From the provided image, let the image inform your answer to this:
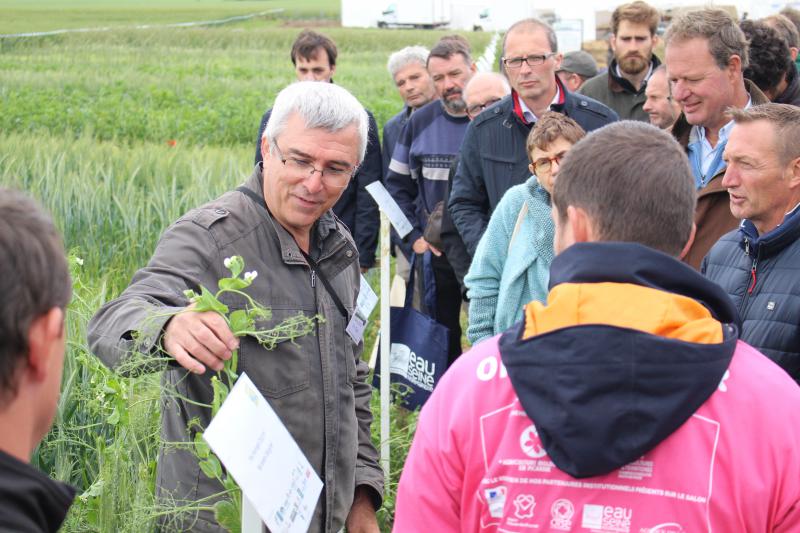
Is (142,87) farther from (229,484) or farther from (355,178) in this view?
(229,484)

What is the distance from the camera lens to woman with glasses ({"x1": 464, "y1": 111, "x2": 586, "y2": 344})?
3.42m

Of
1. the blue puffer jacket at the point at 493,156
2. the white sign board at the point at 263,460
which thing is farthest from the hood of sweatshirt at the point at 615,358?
the blue puffer jacket at the point at 493,156

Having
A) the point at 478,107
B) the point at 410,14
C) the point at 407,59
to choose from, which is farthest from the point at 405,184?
the point at 410,14

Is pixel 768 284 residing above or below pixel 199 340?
below

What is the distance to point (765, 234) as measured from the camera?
108 inches

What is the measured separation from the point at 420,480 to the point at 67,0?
7783 millimetres

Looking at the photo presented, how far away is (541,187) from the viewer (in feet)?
11.6

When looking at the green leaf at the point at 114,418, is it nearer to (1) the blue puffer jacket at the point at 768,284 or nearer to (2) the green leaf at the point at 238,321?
(2) the green leaf at the point at 238,321

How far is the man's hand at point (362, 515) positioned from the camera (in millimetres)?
2584

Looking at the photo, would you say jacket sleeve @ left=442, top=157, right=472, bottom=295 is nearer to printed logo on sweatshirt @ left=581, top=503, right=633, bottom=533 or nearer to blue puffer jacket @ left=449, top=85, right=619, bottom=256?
blue puffer jacket @ left=449, top=85, right=619, bottom=256

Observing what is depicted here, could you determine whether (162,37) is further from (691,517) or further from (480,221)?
(691,517)

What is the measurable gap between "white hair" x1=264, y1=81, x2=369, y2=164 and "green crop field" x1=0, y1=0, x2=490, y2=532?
27.6 inches

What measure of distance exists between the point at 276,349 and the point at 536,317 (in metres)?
0.94

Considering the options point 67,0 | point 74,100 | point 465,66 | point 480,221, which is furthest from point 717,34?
point 74,100
